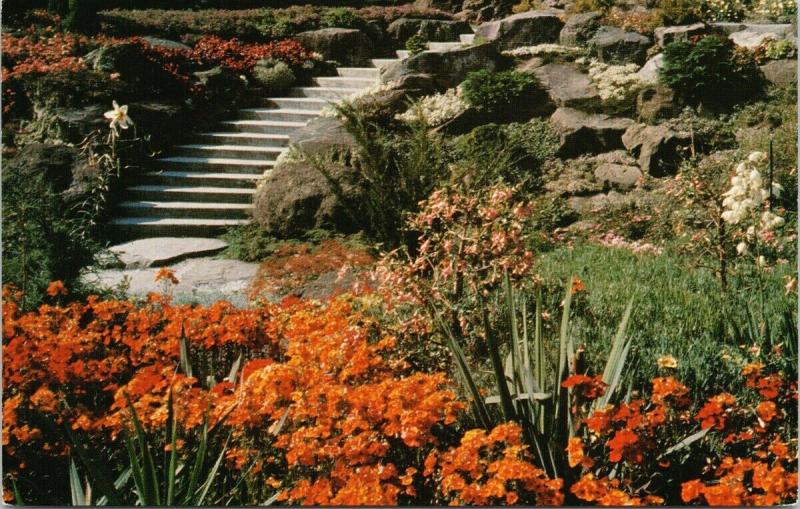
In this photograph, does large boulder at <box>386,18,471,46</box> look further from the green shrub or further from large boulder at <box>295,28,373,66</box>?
the green shrub

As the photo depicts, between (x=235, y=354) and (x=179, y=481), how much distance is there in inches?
37.6

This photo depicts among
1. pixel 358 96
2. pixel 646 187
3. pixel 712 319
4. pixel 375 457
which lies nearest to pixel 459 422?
pixel 375 457

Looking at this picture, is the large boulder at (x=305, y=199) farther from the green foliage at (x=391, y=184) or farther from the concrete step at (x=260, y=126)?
the concrete step at (x=260, y=126)

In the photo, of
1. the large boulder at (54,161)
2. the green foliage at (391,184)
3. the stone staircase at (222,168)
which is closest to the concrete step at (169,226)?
the stone staircase at (222,168)

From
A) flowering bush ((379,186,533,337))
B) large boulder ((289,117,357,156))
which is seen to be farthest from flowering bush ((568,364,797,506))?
large boulder ((289,117,357,156))

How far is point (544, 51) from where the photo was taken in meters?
6.91

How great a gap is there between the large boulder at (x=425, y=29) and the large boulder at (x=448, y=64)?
41cm

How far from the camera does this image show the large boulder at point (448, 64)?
23.4 feet

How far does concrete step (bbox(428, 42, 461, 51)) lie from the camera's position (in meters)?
7.47

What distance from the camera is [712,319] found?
9.59 feet

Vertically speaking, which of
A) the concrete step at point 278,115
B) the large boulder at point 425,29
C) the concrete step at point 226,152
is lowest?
the concrete step at point 226,152

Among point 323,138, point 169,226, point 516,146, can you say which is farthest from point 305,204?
point 516,146

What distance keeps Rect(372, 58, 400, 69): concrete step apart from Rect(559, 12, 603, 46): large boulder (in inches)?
79.7

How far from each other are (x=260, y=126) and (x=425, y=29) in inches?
96.0
